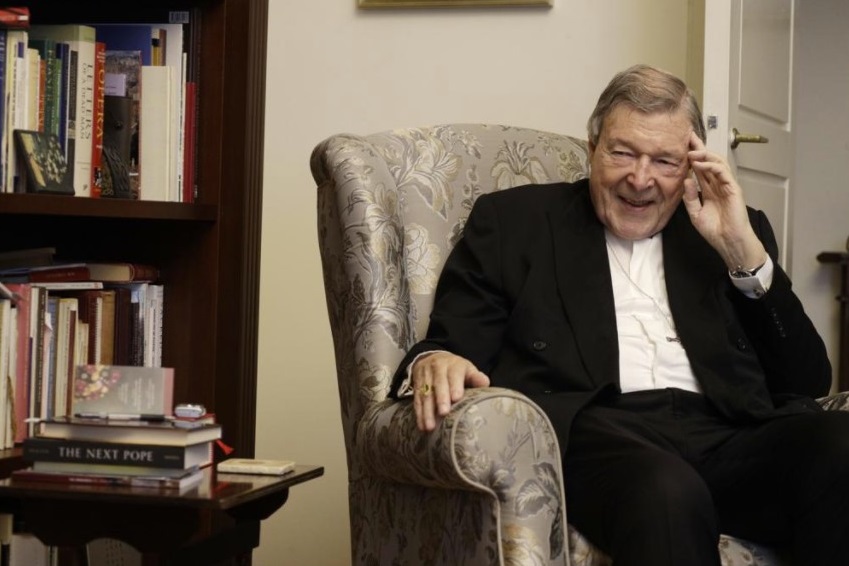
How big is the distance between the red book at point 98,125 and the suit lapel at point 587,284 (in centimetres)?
82

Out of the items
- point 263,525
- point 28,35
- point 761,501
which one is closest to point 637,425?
point 761,501

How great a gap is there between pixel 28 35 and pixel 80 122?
0.58 ft

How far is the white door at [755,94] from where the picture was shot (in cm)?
274

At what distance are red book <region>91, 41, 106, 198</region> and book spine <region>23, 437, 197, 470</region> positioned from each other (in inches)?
27.1

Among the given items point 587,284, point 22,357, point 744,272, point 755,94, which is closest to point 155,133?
point 22,357

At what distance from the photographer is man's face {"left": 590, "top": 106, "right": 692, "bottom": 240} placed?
7.00 feet

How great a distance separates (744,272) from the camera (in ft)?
6.88

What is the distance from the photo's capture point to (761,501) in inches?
74.0

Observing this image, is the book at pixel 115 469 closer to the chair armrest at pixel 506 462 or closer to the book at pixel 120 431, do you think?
the book at pixel 120 431

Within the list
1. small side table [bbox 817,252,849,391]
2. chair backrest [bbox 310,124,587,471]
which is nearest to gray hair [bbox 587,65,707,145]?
chair backrest [bbox 310,124,587,471]

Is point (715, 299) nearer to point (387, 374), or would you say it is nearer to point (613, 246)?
point (613, 246)

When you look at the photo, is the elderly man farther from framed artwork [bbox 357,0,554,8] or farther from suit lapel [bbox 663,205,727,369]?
framed artwork [bbox 357,0,554,8]

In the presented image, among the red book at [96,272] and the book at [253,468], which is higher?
the red book at [96,272]

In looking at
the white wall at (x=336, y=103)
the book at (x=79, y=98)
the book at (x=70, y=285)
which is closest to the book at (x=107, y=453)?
the book at (x=70, y=285)
